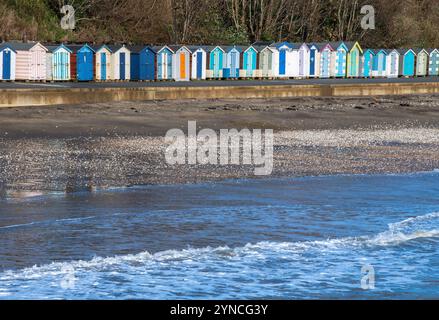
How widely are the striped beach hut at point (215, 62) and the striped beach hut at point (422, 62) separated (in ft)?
36.5

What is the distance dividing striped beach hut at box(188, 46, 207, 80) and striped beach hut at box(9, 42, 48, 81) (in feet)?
18.4

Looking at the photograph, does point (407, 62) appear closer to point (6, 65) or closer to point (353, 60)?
point (353, 60)

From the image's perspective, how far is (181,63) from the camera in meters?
32.7

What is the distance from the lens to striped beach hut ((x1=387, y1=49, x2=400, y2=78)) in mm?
40719

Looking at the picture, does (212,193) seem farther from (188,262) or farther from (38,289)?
(38,289)

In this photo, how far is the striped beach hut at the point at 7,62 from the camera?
2811 centimetres

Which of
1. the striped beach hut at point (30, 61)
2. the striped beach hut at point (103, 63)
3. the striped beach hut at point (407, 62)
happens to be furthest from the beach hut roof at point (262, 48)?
the striped beach hut at point (30, 61)

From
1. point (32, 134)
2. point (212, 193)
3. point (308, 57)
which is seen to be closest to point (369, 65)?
point (308, 57)

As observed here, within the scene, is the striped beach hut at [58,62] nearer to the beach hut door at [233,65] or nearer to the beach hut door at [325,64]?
the beach hut door at [233,65]

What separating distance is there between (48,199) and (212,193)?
1913mm

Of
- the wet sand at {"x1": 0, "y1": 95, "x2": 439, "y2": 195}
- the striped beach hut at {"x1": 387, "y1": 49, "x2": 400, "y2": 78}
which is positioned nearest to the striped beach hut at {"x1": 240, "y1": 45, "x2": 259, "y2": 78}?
the striped beach hut at {"x1": 387, "y1": 49, "x2": 400, "y2": 78}

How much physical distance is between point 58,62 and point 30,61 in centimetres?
97

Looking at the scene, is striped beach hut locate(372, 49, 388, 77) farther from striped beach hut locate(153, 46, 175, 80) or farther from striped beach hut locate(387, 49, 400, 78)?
striped beach hut locate(153, 46, 175, 80)

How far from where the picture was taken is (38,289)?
25.2 ft
